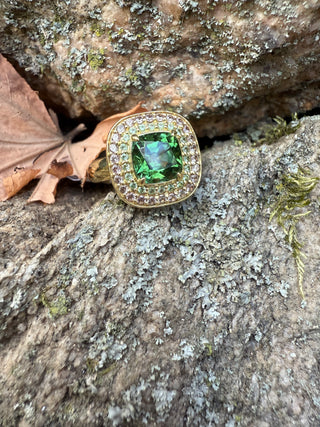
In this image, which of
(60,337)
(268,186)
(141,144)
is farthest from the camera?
(268,186)

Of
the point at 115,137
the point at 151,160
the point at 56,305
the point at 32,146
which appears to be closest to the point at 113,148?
the point at 115,137

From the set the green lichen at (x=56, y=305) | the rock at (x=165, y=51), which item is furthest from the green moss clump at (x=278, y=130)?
the green lichen at (x=56, y=305)

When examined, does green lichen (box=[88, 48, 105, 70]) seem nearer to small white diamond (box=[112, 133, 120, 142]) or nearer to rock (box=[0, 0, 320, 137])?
rock (box=[0, 0, 320, 137])

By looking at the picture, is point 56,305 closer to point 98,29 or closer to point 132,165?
point 132,165

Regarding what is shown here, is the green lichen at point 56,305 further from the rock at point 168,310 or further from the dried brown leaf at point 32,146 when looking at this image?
the dried brown leaf at point 32,146

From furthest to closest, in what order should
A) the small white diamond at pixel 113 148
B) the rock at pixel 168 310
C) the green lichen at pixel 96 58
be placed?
the green lichen at pixel 96 58
the small white diamond at pixel 113 148
the rock at pixel 168 310

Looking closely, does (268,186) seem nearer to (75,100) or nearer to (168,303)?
(168,303)

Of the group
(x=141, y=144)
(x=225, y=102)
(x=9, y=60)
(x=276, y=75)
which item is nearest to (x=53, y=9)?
(x=9, y=60)
